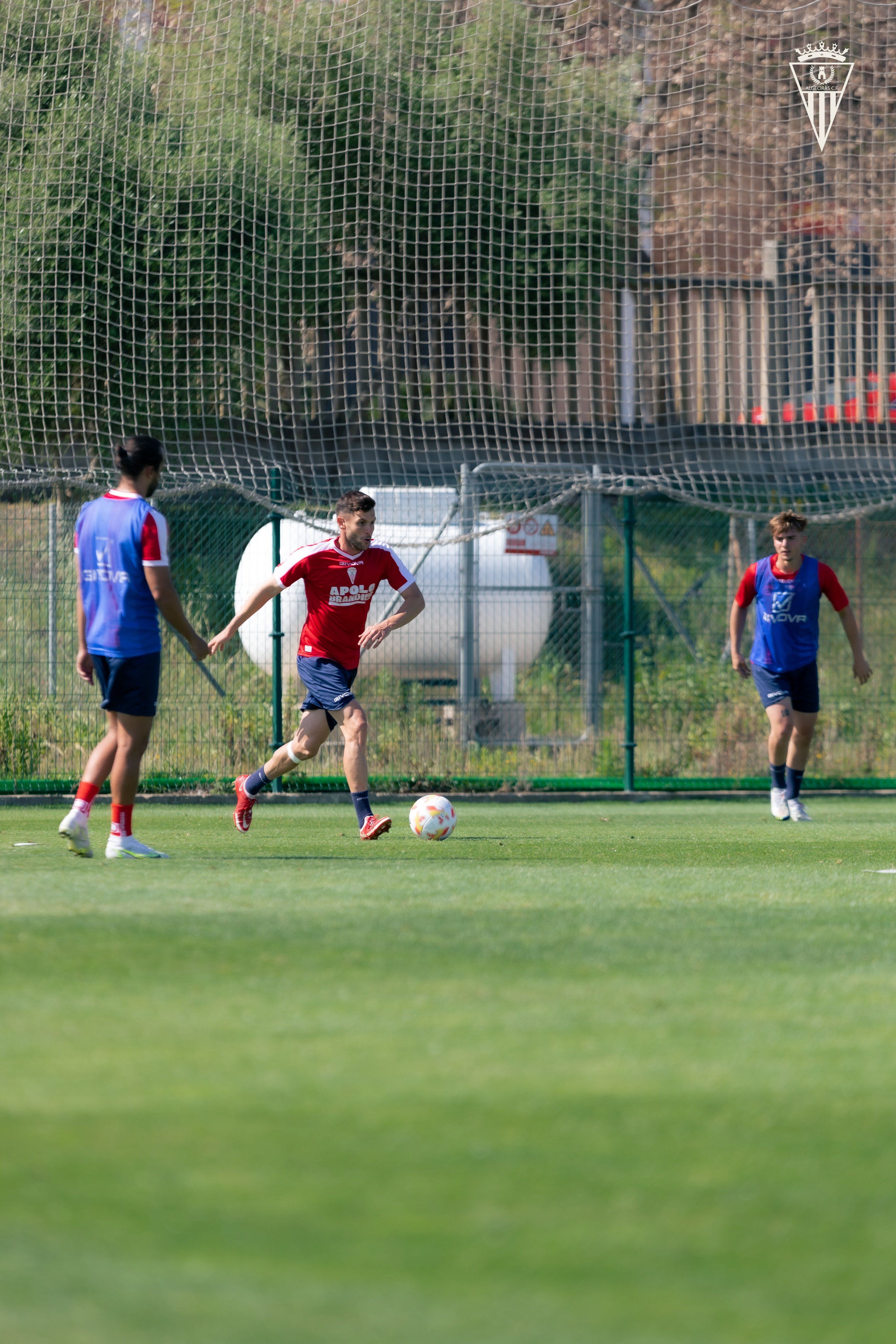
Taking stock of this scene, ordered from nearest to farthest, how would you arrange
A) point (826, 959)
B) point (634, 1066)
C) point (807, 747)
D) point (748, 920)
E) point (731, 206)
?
1. point (634, 1066)
2. point (826, 959)
3. point (748, 920)
4. point (807, 747)
5. point (731, 206)

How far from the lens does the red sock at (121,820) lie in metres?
7.92

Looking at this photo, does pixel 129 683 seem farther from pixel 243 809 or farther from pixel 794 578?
pixel 794 578

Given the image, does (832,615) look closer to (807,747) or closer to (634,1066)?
(807,747)

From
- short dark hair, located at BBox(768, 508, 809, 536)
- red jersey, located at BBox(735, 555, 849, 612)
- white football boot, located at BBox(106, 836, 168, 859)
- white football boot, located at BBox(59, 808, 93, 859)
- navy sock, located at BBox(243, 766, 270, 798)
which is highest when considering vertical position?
short dark hair, located at BBox(768, 508, 809, 536)

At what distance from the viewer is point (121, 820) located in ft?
26.1

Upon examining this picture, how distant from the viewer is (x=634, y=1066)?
354 centimetres

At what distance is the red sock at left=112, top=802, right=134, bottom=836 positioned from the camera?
26.0 ft

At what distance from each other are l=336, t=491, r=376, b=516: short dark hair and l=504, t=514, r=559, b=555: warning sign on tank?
638 cm

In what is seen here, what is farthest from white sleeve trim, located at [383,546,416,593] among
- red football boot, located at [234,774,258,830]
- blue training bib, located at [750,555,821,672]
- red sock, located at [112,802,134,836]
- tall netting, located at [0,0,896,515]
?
tall netting, located at [0,0,896,515]

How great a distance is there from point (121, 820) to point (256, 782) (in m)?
1.72

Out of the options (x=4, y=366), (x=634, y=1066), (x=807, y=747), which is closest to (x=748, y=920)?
(x=634, y=1066)

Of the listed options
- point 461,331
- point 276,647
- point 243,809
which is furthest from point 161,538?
point 461,331

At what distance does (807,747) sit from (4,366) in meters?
9.80

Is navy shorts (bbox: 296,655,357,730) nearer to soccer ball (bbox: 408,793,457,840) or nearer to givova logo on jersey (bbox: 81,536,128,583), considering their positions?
soccer ball (bbox: 408,793,457,840)
